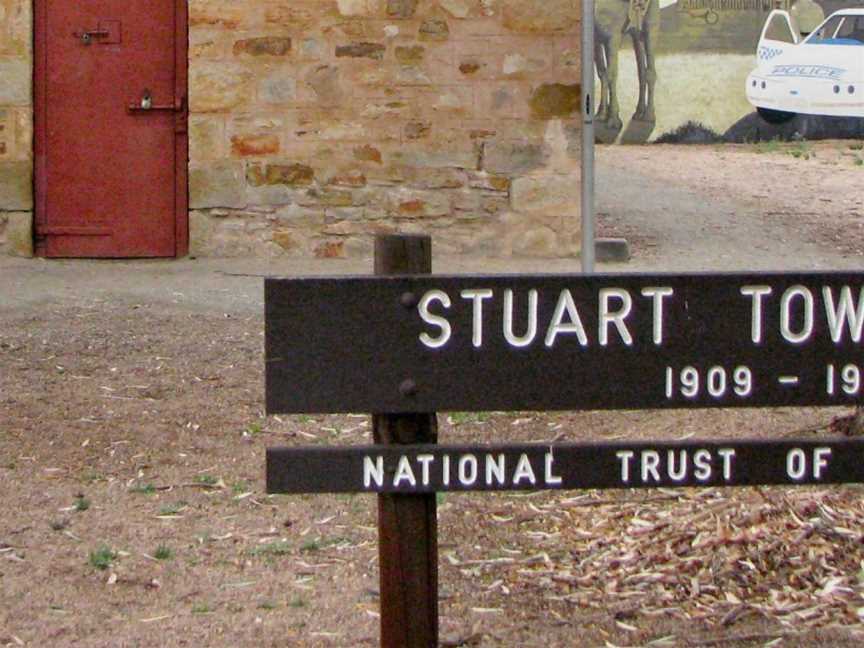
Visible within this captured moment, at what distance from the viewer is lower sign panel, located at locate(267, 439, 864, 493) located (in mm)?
3586

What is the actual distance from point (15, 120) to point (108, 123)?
0.58 metres

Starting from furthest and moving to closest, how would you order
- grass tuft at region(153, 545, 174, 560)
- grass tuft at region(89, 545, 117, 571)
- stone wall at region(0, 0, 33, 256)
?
stone wall at region(0, 0, 33, 256)
grass tuft at region(153, 545, 174, 560)
grass tuft at region(89, 545, 117, 571)

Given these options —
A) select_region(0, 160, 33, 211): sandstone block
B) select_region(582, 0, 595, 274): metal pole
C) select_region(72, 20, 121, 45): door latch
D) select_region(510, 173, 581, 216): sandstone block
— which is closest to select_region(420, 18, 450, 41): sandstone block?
select_region(510, 173, 581, 216): sandstone block

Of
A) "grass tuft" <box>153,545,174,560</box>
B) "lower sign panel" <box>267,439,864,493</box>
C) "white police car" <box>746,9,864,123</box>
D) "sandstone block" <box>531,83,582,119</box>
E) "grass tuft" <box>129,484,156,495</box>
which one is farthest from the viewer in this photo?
"white police car" <box>746,9,864,123</box>

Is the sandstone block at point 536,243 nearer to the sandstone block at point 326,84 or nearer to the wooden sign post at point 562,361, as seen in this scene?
the sandstone block at point 326,84

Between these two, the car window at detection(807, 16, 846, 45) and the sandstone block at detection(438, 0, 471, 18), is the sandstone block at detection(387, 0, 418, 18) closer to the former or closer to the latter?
the sandstone block at detection(438, 0, 471, 18)

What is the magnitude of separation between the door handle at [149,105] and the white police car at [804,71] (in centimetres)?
1304

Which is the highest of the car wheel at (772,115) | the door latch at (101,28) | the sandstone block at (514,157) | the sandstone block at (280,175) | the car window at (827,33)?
the car window at (827,33)

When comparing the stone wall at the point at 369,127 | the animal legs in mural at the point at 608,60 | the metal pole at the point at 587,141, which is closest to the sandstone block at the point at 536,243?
the stone wall at the point at 369,127

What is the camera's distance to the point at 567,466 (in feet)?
11.8

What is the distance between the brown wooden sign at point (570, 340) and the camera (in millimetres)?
3586

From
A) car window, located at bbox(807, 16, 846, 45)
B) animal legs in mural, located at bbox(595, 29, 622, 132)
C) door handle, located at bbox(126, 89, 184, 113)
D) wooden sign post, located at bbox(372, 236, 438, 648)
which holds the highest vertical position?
car window, located at bbox(807, 16, 846, 45)

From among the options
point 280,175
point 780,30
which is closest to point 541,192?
point 280,175

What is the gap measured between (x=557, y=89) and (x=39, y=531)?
567 centimetres
